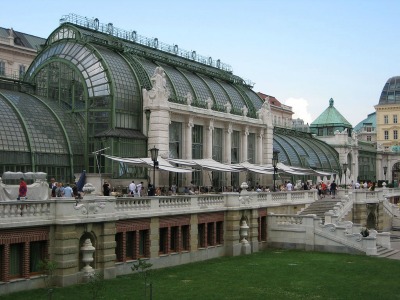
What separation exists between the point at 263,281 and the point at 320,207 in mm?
23947

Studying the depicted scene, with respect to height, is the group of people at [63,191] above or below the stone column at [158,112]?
below

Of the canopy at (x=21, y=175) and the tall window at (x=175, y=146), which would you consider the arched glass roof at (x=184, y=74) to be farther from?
the canopy at (x=21, y=175)

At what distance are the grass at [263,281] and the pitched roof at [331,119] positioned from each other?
6208 centimetres

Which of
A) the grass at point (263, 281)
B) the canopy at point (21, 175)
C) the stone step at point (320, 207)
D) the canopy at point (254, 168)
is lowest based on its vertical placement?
the grass at point (263, 281)

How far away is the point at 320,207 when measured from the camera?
54156 millimetres

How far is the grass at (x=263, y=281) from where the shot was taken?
1077 inches

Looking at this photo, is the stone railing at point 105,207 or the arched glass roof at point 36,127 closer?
the stone railing at point 105,207

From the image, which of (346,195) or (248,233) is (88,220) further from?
(346,195)

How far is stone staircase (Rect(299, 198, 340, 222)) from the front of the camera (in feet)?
173

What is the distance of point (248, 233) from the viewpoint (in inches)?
1715

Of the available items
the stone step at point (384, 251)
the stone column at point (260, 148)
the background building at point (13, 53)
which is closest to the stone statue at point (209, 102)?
the stone column at point (260, 148)

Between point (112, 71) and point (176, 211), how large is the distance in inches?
644

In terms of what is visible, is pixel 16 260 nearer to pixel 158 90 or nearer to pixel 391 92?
pixel 158 90

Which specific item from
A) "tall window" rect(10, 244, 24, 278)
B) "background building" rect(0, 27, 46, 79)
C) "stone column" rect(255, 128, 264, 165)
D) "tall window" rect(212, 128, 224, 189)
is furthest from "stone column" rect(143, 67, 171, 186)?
"background building" rect(0, 27, 46, 79)
